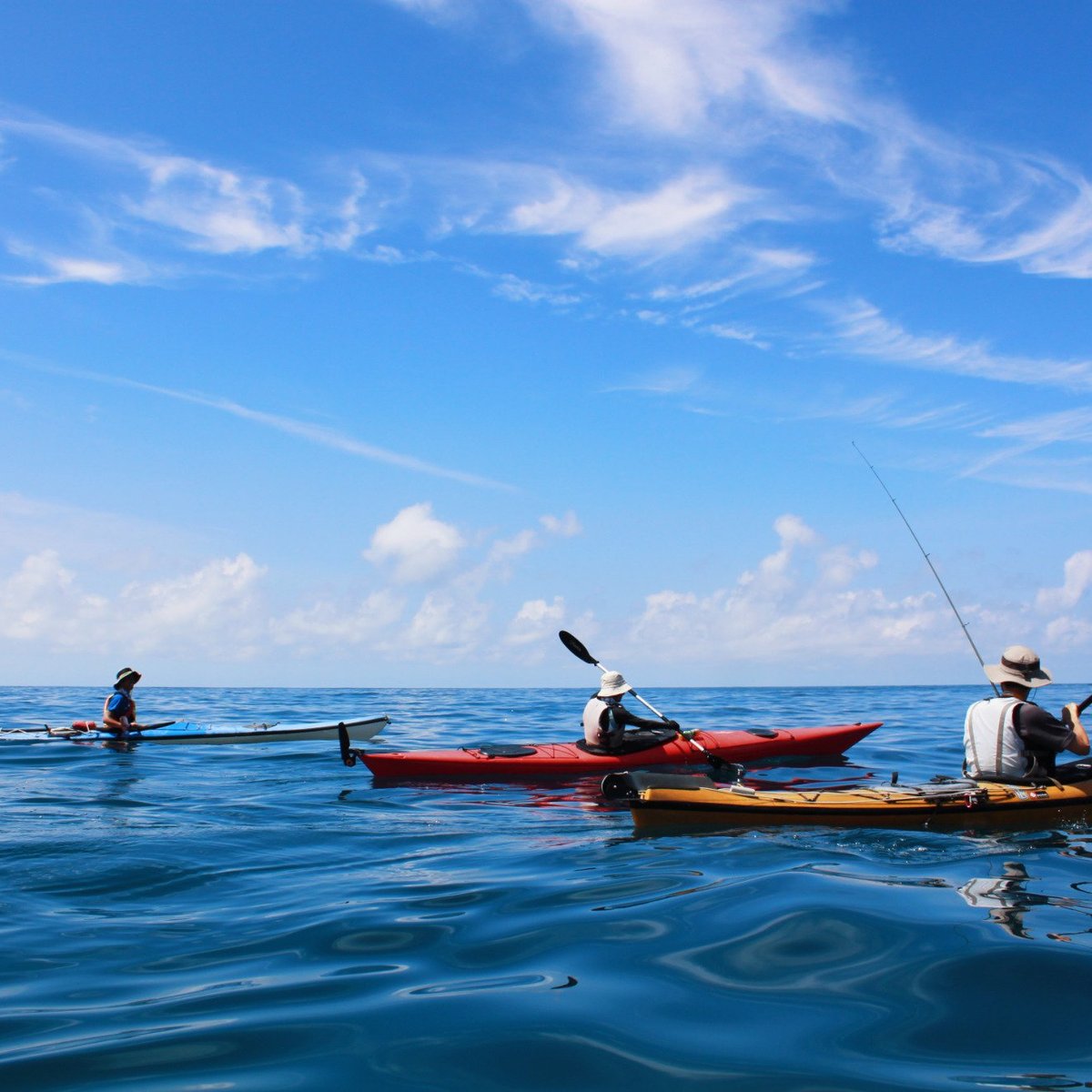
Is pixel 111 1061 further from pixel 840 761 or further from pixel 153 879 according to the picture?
pixel 840 761

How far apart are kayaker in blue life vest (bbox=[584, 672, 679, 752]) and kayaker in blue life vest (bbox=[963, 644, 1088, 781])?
4356mm

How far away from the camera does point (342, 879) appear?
6305mm

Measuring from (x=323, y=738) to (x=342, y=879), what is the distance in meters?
11.3

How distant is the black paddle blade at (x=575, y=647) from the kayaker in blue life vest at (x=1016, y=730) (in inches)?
253

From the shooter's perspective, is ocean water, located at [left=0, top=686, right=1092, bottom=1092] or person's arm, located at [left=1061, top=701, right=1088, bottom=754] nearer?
ocean water, located at [left=0, top=686, right=1092, bottom=1092]

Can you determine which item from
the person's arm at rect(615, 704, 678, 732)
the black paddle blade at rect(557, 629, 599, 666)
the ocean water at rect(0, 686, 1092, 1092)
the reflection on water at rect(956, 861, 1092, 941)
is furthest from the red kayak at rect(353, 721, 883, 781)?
the reflection on water at rect(956, 861, 1092, 941)

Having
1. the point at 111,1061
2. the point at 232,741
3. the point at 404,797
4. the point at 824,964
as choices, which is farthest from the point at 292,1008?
the point at 232,741

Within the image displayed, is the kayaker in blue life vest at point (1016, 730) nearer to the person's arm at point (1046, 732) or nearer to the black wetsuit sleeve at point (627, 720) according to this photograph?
the person's arm at point (1046, 732)

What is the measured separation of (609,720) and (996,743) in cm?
515

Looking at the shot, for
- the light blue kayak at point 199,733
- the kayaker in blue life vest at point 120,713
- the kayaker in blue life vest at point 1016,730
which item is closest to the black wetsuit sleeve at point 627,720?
the kayaker in blue life vest at point 1016,730

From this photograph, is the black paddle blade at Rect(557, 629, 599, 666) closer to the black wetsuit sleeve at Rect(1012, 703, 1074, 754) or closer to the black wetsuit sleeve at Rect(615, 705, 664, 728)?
the black wetsuit sleeve at Rect(615, 705, 664, 728)

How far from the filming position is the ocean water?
3.26 meters

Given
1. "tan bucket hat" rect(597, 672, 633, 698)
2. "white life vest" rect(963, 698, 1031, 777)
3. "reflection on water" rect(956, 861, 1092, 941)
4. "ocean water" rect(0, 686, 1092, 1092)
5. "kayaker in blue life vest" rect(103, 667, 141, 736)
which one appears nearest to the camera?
"ocean water" rect(0, 686, 1092, 1092)

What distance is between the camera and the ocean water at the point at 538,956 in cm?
326
